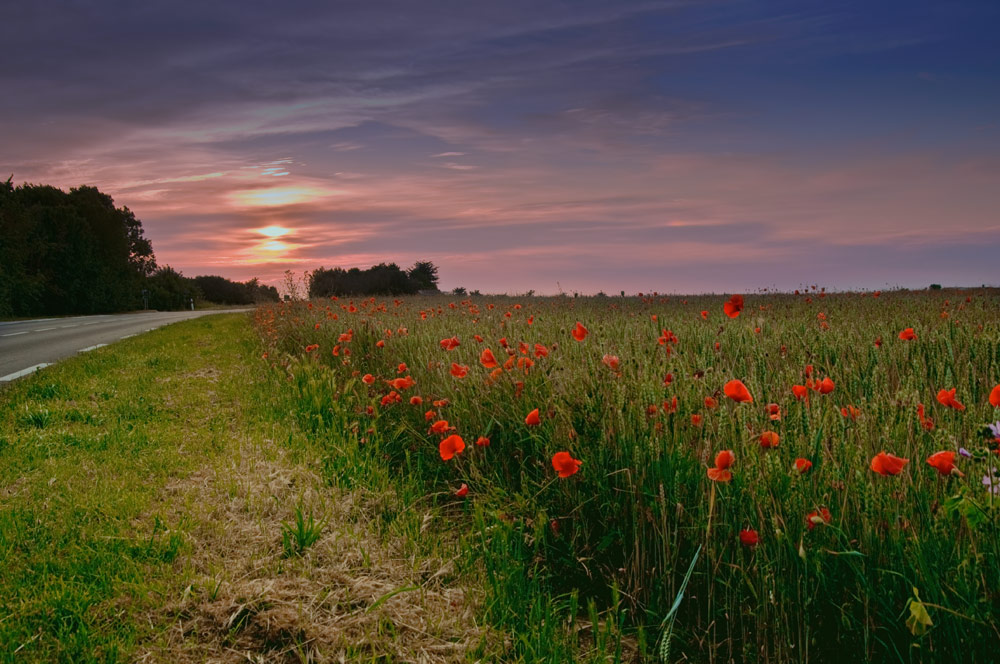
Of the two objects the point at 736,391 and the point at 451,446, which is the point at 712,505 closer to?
the point at 736,391

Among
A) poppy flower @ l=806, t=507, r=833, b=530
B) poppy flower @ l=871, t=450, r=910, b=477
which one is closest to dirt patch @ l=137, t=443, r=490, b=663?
poppy flower @ l=806, t=507, r=833, b=530

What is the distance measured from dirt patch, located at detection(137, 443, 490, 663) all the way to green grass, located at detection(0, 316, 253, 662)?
0.48 ft

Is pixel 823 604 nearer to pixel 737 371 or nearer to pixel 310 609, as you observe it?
pixel 310 609

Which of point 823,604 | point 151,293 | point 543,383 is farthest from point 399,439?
point 151,293

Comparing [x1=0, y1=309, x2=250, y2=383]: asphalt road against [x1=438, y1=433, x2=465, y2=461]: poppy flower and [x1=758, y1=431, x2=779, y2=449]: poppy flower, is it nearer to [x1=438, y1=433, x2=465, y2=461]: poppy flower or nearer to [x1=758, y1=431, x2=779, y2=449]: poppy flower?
[x1=438, y1=433, x2=465, y2=461]: poppy flower

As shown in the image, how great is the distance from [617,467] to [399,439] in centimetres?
223

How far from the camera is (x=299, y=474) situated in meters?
4.18

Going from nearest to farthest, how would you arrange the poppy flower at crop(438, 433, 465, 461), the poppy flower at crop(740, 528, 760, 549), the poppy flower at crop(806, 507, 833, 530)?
the poppy flower at crop(806, 507, 833, 530) < the poppy flower at crop(740, 528, 760, 549) < the poppy flower at crop(438, 433, 465, 461)

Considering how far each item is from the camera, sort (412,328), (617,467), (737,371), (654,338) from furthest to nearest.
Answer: (412,328)
(654,338)
(737,371)
(617,467)

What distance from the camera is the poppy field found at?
2.05 meters

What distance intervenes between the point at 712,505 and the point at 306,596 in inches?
70.0

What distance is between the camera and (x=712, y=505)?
2.14 metres

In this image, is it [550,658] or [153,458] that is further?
[153,458]

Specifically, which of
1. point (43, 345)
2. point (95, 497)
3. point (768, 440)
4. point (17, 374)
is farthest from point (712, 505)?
point (43, 345)
